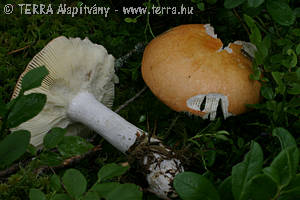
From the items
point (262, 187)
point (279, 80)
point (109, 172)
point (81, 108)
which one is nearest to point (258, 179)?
point (262, 187)

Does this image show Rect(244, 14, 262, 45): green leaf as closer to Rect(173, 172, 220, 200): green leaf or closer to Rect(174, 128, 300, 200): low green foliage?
Rect(174, 128, 300, 200): low green foliage

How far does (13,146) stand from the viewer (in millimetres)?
886

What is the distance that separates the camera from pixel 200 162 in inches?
74.7

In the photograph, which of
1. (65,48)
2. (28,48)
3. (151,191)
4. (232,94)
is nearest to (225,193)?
(151,191)

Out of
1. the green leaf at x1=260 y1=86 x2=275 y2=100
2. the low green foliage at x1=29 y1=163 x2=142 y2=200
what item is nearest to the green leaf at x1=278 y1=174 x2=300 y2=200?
the low green foliage at x1=29 y1=163 x2=142 y2=200

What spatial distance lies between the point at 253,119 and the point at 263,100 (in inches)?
5.6

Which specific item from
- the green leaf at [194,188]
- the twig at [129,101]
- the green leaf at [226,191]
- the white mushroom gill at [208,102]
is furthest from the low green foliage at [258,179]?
the twig at [129,101]

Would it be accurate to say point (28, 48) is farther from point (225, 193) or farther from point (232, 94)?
point (225, 193)

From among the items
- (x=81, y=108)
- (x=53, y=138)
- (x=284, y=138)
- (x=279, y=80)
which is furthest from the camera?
(x=81, y=108)

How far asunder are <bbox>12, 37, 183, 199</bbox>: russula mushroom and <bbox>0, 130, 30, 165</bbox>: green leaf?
0.96 m

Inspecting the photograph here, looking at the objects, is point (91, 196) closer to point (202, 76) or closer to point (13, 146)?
point (13, 146)

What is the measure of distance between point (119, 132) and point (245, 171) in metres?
0.97

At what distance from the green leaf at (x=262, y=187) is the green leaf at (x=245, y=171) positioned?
0.16 feet

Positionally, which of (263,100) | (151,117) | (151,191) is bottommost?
(151,191)
